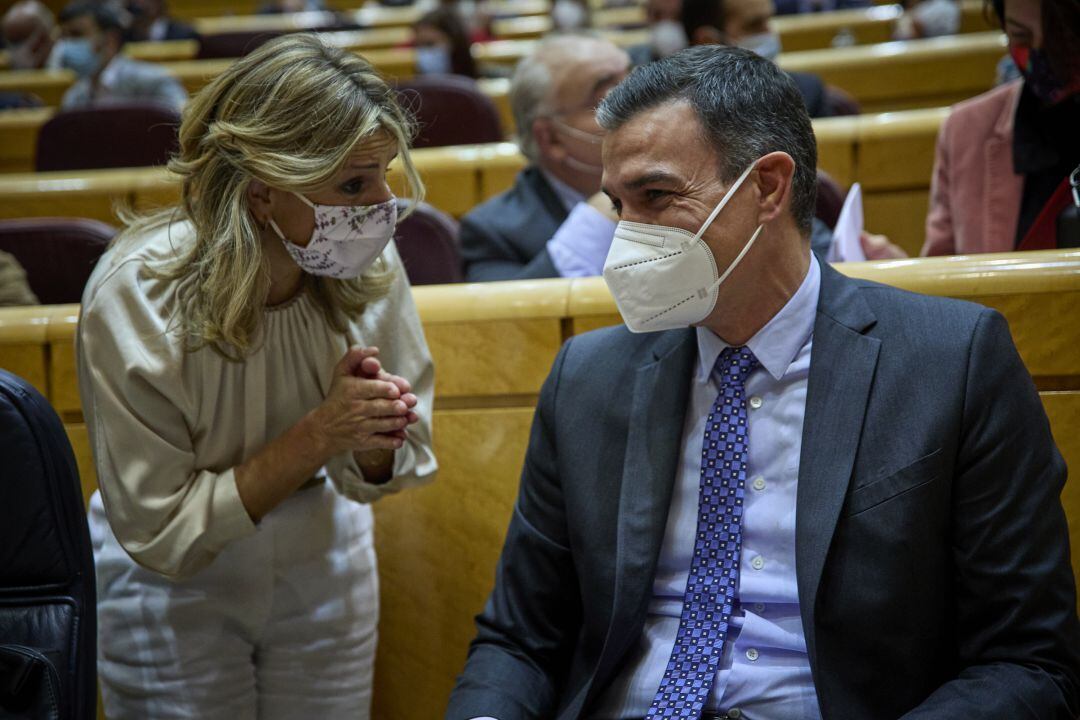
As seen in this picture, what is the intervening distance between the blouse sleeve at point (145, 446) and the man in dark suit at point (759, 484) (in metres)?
0.42

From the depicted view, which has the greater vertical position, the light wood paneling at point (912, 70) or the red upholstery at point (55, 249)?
the red upholstery at point (55, 249)

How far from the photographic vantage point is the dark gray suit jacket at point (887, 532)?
4.15ft

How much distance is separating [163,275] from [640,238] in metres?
0.66

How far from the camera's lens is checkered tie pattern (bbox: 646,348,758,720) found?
135 centimetres

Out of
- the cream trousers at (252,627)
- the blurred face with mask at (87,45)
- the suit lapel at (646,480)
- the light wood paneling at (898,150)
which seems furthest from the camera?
the blurred face with mask at (87,45)

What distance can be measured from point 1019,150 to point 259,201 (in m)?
1.51

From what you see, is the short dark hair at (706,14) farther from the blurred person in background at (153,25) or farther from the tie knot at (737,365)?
the blurred person in background at (153,25)

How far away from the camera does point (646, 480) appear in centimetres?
144

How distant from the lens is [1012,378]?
1.32 metres

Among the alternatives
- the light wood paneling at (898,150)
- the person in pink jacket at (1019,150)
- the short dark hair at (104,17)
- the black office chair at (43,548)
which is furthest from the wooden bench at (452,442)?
the short dark hair at (104,17)

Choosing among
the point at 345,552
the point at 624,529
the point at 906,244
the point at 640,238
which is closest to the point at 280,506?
the point at 345,552

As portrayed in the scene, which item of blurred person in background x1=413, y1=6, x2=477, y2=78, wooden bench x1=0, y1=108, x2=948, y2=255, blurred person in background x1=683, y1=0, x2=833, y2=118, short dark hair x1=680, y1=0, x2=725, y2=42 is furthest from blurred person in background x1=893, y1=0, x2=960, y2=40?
short dark hair x1=680, y1=0, x2=725, y2=42

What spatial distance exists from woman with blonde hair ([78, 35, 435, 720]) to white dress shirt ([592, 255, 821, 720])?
404 millimetres

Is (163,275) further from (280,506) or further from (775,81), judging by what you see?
(775,81)
